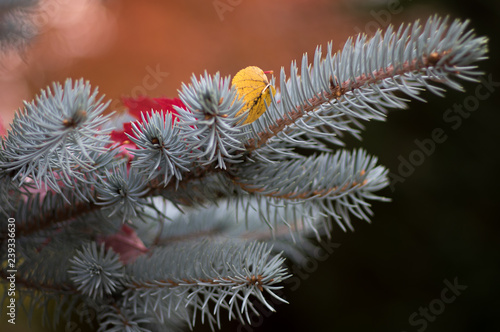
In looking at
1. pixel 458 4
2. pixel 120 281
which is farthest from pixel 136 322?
pixel 458 4

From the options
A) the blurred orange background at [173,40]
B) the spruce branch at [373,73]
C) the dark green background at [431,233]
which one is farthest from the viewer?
the blurred orange background at [173,40]

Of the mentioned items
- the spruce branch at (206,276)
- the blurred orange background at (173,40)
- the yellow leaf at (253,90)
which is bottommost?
the spruce branch at (206,276)

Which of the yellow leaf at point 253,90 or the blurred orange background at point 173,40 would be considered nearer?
the yellow leaf at point 253,90

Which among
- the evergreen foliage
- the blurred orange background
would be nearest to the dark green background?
the blurred orange background

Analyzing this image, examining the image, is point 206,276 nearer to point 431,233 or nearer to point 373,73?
point 373,73

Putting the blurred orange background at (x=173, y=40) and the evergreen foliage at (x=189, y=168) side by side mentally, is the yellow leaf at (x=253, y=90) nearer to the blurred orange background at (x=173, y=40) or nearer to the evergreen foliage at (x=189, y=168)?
the evergreen foliage at (x=189, y=168)

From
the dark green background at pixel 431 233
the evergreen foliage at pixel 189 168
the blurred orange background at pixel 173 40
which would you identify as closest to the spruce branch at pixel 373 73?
the evergreen foliage at pixel 189 168

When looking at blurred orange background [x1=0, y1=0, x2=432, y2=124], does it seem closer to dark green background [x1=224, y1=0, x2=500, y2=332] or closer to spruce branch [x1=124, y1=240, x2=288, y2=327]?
dark green background [x1=224, y1=0, x2=500, y2=332]

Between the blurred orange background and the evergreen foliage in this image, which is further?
the blurred orange background
